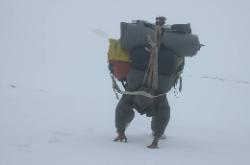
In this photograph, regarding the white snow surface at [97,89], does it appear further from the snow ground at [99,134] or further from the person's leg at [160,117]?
the person's leg at [160,117]

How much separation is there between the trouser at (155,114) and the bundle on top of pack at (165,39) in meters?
0.53

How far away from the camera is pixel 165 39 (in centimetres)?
564

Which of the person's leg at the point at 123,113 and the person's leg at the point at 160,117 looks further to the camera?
the person's leg at the point at 123,113

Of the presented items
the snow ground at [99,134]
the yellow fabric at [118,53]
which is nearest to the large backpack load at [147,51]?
the yellow fabric at [118,53]

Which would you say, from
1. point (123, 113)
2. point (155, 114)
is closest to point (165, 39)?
point (155, 114)

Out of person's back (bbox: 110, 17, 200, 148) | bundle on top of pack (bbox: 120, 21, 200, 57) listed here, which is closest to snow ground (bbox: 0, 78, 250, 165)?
person's back (bbox: 110, 17, 200, 148)

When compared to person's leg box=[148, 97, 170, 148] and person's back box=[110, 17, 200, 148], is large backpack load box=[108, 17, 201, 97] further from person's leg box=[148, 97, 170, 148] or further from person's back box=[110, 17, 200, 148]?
person's leg box=[148, 97, 170, 148]

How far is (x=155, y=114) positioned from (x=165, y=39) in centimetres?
78

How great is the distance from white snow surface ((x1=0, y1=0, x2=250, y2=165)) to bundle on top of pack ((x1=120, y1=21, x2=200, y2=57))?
994mm

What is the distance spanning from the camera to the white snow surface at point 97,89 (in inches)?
212

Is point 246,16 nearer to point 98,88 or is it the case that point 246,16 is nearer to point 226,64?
point 226,64

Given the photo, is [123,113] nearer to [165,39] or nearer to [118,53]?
[118,53]

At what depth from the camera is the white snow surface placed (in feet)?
17.6

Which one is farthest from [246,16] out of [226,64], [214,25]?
[226,64]
